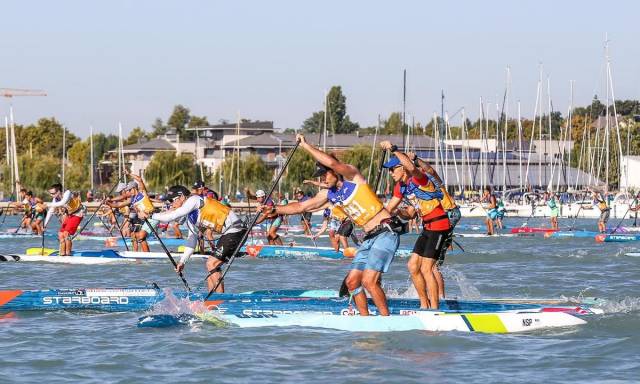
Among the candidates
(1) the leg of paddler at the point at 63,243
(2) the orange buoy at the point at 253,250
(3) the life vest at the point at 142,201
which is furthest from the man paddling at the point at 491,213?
(1) the leg of paddler at the point at 63,243

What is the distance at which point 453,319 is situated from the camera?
47.8ft

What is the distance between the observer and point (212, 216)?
1672cm

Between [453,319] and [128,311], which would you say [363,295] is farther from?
[128,311]

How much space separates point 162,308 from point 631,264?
1518cm

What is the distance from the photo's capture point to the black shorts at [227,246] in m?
16.6

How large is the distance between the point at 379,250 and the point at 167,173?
283 feet

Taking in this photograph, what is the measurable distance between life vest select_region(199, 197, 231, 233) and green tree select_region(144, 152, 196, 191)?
268 ft

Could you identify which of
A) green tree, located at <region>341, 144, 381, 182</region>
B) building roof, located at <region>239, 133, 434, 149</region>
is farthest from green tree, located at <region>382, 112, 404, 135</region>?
green tree, located at <region>341, 144, 381, 182</region>

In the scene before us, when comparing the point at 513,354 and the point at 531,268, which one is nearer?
the point at 513,354

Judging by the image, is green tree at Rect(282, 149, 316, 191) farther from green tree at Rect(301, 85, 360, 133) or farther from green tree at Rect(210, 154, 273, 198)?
green tree at Rect(301, 85, 360, 133)

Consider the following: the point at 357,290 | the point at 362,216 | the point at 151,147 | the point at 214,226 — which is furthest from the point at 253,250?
the point at 151,147

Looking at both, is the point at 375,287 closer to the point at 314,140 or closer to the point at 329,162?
the point at 329,162

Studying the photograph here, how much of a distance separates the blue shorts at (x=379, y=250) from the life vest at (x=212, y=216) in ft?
11.0

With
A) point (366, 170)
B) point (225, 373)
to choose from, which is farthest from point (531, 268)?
point (366, 170)
